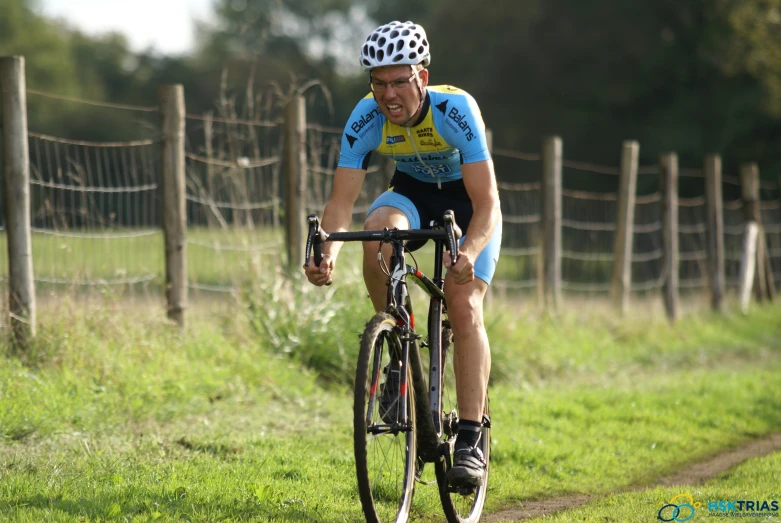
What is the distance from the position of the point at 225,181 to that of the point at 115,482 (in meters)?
4.37

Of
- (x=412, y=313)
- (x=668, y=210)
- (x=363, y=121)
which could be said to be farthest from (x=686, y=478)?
(x=668, y=210)

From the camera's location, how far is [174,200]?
8.56 m

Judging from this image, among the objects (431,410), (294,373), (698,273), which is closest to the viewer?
(431,410)

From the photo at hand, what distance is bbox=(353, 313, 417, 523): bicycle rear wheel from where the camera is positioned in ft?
13.8

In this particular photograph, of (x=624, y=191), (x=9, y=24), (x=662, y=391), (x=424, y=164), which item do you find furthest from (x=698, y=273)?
(x=9, y=24)

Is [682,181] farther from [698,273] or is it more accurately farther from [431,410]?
[431,410]

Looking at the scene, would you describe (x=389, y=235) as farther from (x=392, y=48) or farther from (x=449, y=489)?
(x=449, y=489)

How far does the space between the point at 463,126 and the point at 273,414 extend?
3.25 meters

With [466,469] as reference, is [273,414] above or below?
below

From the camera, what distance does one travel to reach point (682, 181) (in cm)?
2969
